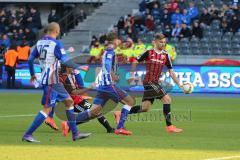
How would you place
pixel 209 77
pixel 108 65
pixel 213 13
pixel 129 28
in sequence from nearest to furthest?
pixel 108 65
pixel 209 77
pixel 213 13
pixel 129 28

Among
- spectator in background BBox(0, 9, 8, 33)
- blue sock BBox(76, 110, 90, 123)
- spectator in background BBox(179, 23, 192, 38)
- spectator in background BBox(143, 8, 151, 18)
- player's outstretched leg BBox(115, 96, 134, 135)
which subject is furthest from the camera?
spectator in background BBox(0, 9, 8, 33)

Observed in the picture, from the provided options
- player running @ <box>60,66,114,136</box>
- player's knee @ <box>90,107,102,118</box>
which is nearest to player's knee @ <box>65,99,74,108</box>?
player's knee @ <box>90,107,102,118</box>

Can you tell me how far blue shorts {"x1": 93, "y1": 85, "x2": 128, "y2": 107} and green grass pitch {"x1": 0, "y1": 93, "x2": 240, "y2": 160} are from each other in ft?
2.29

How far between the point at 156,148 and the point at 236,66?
57.3 feet

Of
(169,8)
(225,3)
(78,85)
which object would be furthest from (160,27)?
(78,85)

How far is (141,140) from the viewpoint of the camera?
1435 cm

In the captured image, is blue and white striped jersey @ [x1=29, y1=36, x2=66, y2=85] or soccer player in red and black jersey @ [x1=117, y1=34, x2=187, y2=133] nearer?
blue and white striped jersey @ [x1=29, y1=36, x2=66, y2=85]

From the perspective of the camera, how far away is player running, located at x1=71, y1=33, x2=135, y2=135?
15398 mm

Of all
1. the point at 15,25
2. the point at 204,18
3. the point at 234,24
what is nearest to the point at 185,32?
the point at 204,18

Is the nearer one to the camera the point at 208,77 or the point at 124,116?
the point at 124,116

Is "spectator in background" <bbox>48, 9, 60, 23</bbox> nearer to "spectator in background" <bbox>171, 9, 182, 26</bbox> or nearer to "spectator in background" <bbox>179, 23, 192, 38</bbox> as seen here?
"spectator in background" <bbox>171, 9, 182, 26</bbox>

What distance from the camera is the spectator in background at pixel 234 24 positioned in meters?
35.2

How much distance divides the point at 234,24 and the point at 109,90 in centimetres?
2076

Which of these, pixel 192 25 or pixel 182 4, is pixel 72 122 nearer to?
pixel 192 25
